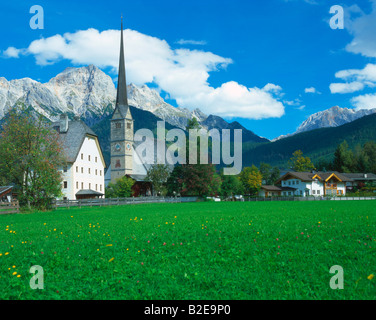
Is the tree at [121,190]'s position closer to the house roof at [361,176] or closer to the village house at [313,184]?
the village house at [313,184]

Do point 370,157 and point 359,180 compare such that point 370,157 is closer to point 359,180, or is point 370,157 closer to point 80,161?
point 359,180

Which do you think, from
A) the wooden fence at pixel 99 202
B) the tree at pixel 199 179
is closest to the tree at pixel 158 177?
the tree at pixel 199 179

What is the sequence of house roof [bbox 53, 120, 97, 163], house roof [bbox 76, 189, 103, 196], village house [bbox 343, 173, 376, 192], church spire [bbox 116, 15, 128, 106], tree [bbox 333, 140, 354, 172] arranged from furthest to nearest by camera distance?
tree [bbox 333, 140, 354, 172]
village house [bbox 343, 173, 376, 192]
church spire [bbox 116, 15, 128, 106]
house roof [bbox 76, 189, 103, 196]
house roof [bbox 53, 120, 97, 163]

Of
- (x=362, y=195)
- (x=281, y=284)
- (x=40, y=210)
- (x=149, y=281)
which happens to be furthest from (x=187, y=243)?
(x=362, y=195)

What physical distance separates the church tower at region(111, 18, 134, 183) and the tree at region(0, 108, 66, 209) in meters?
60.3

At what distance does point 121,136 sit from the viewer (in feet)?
332

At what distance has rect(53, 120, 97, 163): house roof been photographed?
219 ft

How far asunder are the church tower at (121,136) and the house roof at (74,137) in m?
27.5

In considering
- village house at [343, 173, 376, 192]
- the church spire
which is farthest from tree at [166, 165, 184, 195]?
village house at [343, 173, 376, 192]

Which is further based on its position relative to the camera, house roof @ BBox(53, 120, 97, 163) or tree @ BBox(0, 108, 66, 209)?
house roof @ BBox(53, 120, 97, 163)

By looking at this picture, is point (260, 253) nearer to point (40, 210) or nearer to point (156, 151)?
point (40, 210)

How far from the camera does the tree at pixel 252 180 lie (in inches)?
4085

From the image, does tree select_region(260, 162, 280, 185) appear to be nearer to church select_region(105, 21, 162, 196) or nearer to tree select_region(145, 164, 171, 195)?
church select_region(105, 21, 162, 196)
